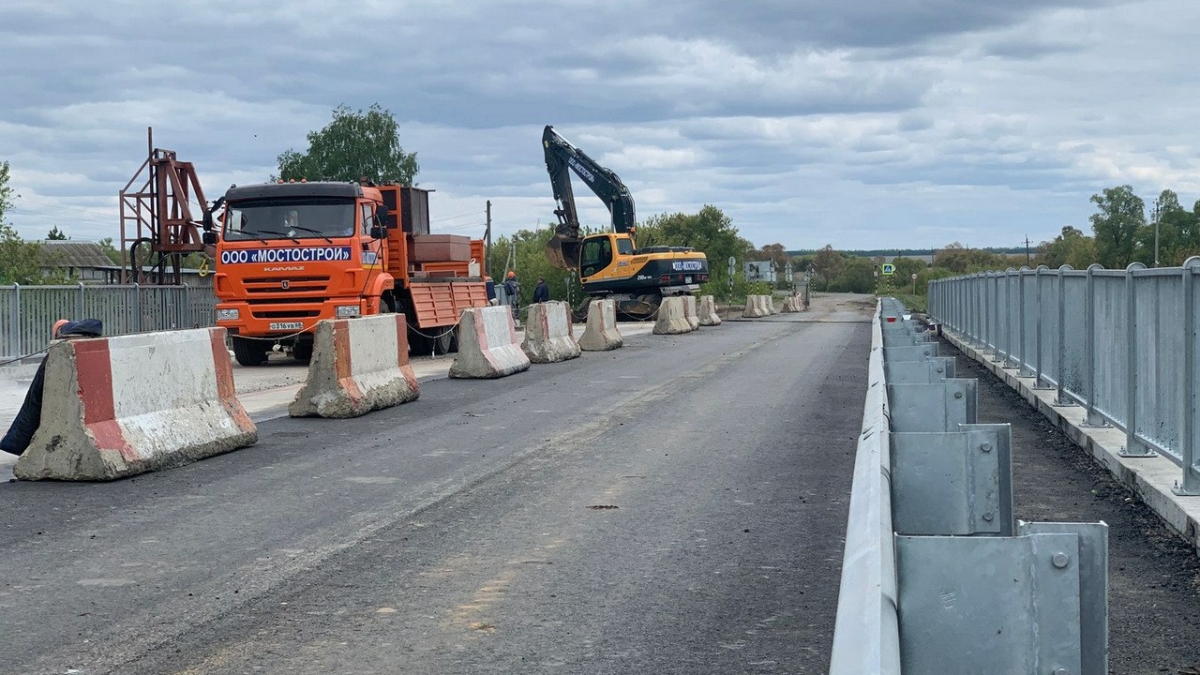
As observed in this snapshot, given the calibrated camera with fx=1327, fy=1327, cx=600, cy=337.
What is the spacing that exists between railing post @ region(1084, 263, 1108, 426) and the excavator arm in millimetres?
36797

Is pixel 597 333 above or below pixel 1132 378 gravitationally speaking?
below

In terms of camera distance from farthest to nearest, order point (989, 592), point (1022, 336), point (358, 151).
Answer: point (358, 151) < point (1022, 336) < point (989, 592)

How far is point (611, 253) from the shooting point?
4847cm

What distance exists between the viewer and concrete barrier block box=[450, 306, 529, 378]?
62.7 feet

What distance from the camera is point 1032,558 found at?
117 inches

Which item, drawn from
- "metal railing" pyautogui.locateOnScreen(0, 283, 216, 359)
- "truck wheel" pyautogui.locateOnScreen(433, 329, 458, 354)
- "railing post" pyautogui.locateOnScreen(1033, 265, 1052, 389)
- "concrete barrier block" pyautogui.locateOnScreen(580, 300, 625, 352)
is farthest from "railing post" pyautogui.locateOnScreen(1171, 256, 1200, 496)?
"concrete barrier block" pyautogui.locateOnScreen(580, 300, 625, 352)

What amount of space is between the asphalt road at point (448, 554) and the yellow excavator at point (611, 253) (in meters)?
35.4

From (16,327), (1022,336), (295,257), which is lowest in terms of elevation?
(1022,336)

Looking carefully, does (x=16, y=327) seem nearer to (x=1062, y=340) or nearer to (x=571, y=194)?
(x=1062, y=340)

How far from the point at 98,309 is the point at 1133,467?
21.1 metres

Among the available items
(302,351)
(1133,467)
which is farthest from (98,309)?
(1133,467)

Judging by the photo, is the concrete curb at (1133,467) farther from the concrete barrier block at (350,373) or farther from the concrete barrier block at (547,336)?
the concrete barrier block at (547,336)

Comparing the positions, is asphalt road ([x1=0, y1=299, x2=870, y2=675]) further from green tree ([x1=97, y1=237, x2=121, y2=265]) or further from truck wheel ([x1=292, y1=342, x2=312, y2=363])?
green tree ([x1=97, y1=237, x2=121, y2=265])

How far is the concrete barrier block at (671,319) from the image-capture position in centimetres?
3722
